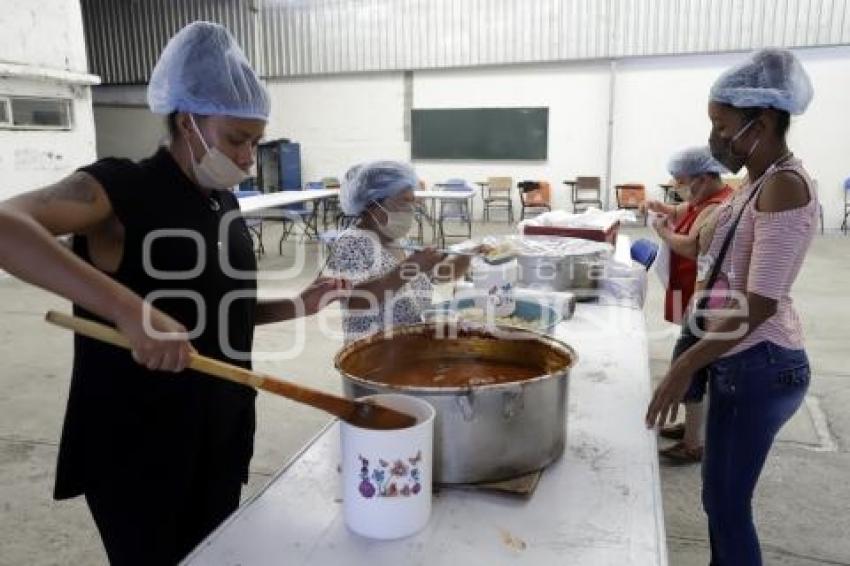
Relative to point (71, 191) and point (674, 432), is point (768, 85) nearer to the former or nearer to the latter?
point (71, 191)

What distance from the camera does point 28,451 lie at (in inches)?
101

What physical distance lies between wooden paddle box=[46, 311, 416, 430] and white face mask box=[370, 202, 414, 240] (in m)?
0.84

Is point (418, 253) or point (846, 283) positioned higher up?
point (418, 253)

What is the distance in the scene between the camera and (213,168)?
1.05 m

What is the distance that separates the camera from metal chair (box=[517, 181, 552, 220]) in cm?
877

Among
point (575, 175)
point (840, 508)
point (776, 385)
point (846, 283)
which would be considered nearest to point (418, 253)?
point (776, 385)

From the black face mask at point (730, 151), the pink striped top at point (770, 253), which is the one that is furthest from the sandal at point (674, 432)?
the black face mask at point (730, 151)

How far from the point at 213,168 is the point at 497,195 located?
8448 millimetres

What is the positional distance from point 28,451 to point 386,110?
7941 mm

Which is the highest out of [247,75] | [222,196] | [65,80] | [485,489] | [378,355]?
[65,80]

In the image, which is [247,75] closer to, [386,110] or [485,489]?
[485,489]

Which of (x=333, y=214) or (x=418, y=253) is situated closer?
(x=418, y=253)

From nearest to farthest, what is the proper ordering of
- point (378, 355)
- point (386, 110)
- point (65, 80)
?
point (378, 355)
point (65, 80)
point (386, 110)

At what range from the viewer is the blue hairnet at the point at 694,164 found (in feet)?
7.81
